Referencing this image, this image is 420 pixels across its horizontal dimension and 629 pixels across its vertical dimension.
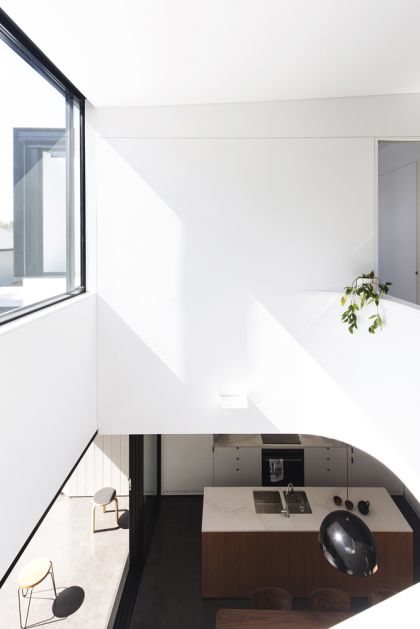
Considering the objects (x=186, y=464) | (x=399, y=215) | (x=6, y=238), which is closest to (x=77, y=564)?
(x=186, y=464)

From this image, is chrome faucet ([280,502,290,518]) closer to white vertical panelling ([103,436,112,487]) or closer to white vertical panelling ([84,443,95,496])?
white vertical panelling ([103,436,112,487])

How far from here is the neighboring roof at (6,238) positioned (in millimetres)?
2591

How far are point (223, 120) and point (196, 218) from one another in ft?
3.04

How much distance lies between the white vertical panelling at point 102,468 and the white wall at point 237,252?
3.51 m

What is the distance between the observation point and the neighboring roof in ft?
8.50

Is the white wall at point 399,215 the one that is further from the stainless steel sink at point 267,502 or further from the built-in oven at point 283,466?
the stainless steel sink at point 267,502

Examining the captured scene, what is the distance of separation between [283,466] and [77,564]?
11.3ft

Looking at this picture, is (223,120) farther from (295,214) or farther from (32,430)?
(32,430)

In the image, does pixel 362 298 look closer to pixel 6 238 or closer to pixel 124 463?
pixel 6 238

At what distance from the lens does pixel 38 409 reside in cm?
278

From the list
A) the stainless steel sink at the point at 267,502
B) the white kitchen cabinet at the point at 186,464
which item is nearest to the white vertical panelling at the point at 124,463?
the white kitchen cabinet at the point at 186,464

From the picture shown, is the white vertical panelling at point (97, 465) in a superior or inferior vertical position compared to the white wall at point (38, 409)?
inferior

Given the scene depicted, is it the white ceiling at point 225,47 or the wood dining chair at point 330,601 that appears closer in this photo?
the white ceiling at point 225,47

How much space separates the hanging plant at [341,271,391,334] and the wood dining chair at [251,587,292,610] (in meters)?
3.02
